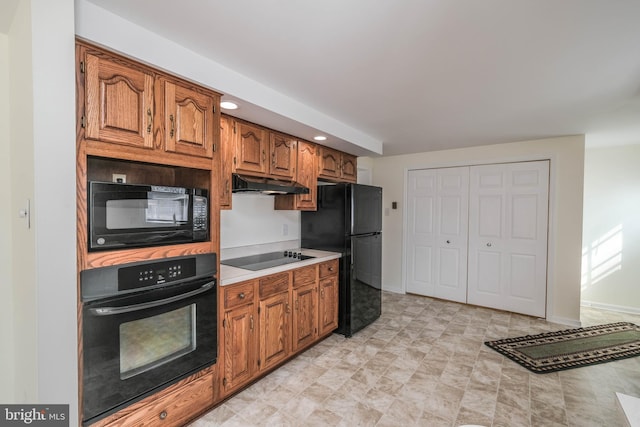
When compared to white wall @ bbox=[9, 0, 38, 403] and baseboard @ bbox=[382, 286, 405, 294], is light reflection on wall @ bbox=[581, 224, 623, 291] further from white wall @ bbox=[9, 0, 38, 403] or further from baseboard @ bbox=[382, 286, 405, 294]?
white wall @ bbox=[9, 0, 38, 403]

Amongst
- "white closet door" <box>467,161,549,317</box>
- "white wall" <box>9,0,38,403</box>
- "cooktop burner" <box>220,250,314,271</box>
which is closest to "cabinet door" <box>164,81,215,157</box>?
"white wall" <box>9,0,38,403</box>

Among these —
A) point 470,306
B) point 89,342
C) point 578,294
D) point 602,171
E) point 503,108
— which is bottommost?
point 470,306

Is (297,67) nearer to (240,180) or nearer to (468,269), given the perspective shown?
(240,180)

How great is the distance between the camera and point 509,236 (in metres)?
3.98

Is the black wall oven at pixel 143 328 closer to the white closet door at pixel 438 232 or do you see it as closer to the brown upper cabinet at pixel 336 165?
the brown upper cabinet at pixel 336 165

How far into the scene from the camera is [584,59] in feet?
5.77

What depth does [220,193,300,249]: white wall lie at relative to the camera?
2.82 meters

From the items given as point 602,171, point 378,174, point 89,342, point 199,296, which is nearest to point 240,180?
point 199,296

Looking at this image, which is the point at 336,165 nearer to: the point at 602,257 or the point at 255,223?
the point at 255,223

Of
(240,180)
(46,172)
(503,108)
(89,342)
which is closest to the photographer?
(46,172)

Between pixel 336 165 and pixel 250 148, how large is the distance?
1380 millimetres

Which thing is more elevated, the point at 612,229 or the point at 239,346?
the point at 612,229

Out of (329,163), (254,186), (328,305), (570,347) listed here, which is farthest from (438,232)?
(254,186)

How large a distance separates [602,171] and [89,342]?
20.3 feet
